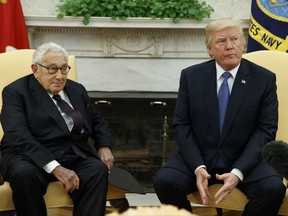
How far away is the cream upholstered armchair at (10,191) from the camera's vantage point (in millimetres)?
2617

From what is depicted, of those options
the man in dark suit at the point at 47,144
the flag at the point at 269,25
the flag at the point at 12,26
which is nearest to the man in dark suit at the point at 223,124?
the man in dark suit at the point at 47,144

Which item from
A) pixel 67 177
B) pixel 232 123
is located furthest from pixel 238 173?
pixel 67 177

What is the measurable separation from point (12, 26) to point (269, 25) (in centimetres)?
206

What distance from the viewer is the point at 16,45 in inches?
170

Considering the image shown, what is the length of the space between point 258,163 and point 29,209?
1156 millimetres

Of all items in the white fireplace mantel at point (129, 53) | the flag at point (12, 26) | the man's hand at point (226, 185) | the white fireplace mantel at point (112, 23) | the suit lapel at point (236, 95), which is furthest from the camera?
the white fireplace mantel at point (129, 53)

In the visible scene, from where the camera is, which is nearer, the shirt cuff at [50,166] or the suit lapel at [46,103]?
→ the shirt cuff at [50,166]

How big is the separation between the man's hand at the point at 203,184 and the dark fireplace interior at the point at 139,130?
6.10 ft

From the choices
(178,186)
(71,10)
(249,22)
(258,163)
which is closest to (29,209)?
(178,186)

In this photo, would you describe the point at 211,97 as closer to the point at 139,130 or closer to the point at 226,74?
the point at 226,74

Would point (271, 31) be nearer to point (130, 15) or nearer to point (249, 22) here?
point (249, 22)

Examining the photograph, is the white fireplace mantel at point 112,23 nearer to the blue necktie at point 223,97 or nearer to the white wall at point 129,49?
the white wall at point 129,49

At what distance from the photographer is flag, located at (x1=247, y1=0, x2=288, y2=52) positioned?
4.11m

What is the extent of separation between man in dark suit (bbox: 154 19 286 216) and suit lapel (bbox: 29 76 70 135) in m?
0.57
